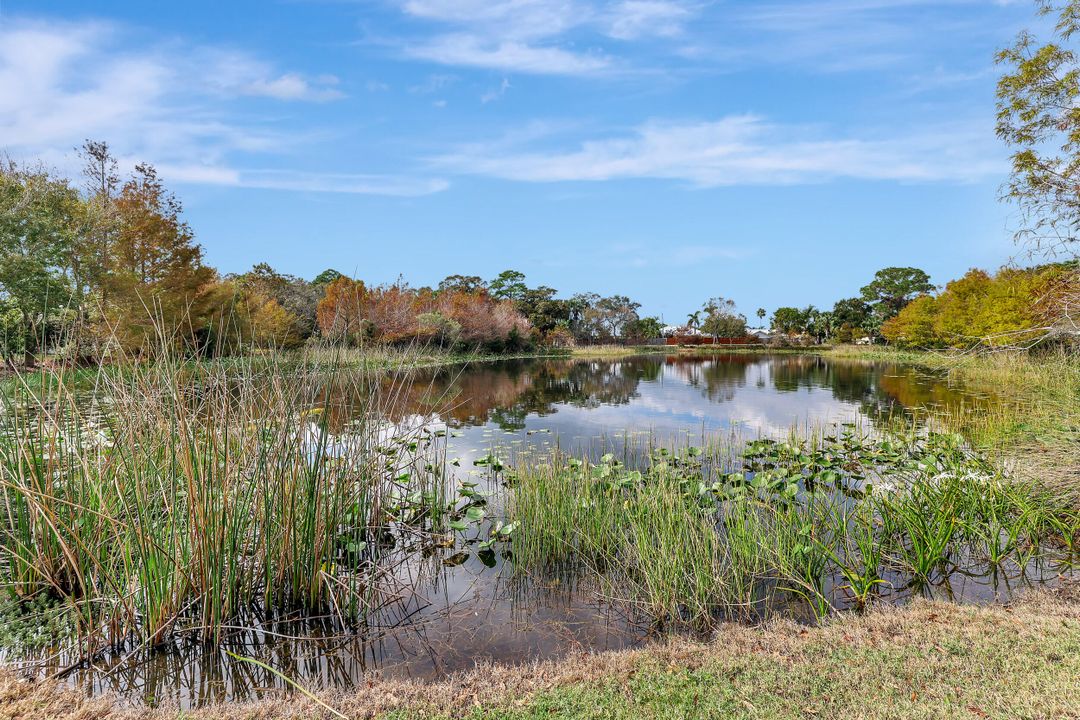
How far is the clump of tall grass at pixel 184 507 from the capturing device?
298 centimetres

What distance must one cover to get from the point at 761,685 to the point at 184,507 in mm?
3173

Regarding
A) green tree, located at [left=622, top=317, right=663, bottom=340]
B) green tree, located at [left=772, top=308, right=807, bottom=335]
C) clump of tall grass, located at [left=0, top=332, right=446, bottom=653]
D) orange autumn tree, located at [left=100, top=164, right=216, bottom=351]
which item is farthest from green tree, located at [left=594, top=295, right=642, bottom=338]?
clump of tall grass, located at [left=0, top=332, right=446, bottom=653]

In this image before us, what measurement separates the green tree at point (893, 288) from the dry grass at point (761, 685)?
58.7 meters

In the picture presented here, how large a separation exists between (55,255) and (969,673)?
79.9ft

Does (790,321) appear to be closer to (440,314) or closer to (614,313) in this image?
(614,313)

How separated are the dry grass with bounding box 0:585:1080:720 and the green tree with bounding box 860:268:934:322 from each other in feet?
192

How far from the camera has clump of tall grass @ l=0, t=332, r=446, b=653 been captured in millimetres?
2982

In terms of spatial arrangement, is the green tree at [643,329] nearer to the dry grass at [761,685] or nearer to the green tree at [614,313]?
the green tree at [614,313]

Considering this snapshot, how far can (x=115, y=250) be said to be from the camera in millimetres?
20047

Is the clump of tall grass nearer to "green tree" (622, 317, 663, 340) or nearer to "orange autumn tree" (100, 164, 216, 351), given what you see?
→ "orange autumn tree" (100, 164, 216, 351)

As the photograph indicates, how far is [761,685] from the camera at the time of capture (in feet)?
8.69

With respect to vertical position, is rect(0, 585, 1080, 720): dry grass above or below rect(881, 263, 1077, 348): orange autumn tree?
below

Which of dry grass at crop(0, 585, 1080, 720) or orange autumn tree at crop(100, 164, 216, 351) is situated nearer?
dry grass at crop(0, 585, 1080, 720)

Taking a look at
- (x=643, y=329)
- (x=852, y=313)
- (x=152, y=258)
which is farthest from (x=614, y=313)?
(x=152, y=258)
